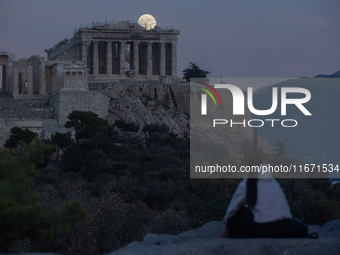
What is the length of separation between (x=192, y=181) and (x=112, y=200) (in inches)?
237

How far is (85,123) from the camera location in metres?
40.2

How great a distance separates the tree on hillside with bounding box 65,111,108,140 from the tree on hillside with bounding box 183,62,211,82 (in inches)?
907

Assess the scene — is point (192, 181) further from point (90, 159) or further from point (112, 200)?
point (90, 159)

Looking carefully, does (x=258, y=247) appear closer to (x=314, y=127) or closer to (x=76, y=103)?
(x=76, y=103)

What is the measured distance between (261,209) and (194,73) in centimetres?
5676

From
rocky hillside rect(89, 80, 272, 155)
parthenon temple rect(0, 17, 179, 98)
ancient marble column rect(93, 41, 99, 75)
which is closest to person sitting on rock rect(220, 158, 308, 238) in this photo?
rocky hillside rect(89, 80, 272, 155)

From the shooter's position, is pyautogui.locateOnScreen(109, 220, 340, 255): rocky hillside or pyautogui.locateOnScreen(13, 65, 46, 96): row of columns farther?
pyautogui.locateOnScreen(13, 65, 46, 96): row of columns

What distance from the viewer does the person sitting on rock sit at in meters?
6.41

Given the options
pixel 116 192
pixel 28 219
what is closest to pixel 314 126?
pixel 116 192

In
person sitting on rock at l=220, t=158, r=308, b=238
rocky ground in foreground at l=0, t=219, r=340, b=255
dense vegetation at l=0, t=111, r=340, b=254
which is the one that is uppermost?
person sitting on rock at l=220, t=158, r=308, b=238

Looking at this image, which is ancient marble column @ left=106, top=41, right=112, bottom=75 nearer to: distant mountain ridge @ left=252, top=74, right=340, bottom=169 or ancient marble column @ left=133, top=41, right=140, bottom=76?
ancient marble column @ left=133, top=41, right=140, bottom=76

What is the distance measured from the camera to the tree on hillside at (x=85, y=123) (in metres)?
39.3

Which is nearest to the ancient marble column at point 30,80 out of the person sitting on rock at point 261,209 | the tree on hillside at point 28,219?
the tree on hillside at point 28,219

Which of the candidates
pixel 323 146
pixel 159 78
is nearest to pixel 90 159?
pixel 159 78
